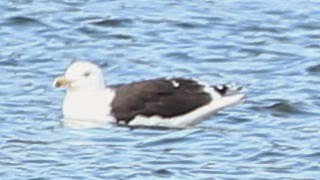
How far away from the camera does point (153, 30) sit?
18.7 metres

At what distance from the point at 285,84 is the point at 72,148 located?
10.7ft

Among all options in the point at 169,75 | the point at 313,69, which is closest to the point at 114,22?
the point at 169,75

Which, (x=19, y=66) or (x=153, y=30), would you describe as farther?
(x=153, y=30)

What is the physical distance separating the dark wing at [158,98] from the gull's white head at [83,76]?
0.30 metres

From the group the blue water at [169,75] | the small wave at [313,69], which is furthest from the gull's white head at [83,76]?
the small wave at [313,69]

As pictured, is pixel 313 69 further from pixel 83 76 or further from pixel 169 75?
pixel 83 76

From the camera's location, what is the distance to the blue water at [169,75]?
13250mm

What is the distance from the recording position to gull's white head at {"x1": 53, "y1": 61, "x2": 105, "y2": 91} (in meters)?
15.8

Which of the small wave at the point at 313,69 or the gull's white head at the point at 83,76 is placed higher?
the small wave at the point at 313,69

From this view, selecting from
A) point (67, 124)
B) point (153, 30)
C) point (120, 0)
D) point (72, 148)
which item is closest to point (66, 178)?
point (72, 148)

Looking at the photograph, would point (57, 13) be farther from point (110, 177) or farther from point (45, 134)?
point (110, 177)

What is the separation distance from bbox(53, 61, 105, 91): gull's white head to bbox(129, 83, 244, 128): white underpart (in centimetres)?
71

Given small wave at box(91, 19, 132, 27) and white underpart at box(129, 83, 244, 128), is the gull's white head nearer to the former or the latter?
white underpart at box(129, 83, 244, 128)

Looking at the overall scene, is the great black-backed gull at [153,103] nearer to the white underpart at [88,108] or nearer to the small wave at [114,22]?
the white underpart at [88,108]
